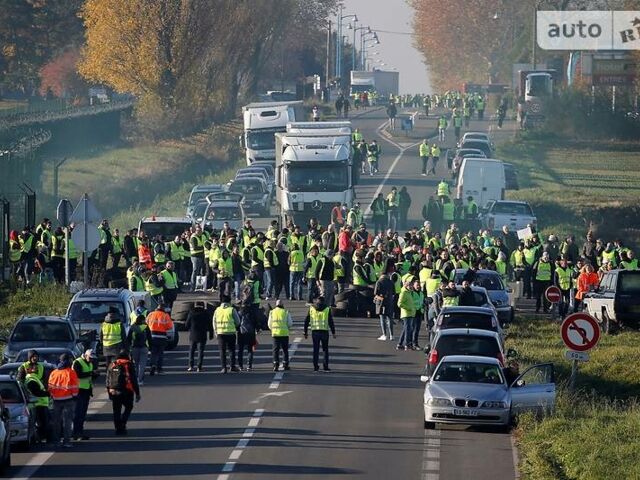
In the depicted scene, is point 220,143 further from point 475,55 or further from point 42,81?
point 475,55

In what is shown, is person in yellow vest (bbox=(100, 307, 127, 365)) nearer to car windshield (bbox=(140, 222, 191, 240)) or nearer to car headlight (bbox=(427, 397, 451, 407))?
car headlight (bbox=(427, 397, 451, 407))

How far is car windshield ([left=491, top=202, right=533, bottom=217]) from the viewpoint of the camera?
186 feet

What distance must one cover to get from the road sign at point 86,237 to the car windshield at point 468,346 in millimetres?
10505

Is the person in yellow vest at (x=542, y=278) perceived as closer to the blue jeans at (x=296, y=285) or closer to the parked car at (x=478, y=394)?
the blue jeans at (x=296, y=285)

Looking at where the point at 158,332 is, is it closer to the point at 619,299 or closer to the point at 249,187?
the point at 619,299

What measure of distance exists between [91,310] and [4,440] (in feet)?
37.4

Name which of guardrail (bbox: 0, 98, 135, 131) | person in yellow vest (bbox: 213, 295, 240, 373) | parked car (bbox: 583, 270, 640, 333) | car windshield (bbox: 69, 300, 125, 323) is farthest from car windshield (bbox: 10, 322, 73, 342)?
guardrail (bbox: 0, 98, 135, 131)

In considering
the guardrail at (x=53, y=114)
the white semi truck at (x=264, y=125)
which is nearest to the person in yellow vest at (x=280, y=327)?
the guardrail at (x=53, y=114)

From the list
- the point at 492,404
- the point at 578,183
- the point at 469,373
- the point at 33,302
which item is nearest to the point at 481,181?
the point at 578,183

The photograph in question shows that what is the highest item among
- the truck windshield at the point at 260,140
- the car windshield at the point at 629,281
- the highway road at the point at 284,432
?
the truck windshield at the point at 260,140

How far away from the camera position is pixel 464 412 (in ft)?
81.5

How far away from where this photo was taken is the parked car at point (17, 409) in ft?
74.7

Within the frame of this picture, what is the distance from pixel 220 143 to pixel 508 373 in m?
66.9

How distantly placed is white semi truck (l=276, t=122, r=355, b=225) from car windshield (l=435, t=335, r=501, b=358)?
27.9 meters
